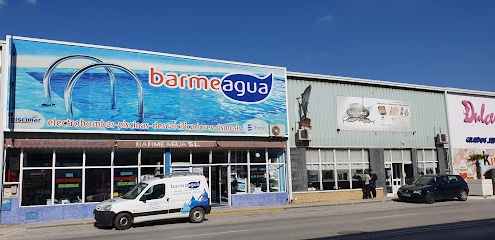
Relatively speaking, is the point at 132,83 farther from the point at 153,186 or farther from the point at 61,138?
the point at 153,186

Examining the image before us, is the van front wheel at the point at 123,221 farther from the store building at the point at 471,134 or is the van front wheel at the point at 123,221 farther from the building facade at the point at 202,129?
the store building at the point at 471,134

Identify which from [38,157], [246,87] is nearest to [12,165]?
[38,157]

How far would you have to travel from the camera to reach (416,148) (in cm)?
2977

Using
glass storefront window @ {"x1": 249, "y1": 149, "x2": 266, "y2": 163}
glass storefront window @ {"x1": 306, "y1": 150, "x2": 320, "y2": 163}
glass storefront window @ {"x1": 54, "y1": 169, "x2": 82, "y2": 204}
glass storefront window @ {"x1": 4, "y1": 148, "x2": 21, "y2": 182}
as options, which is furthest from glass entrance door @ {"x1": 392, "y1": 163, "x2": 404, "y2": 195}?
glass storefront window @ {"x1": 4, "y1": 148, "x2": 21, "y2": 182}

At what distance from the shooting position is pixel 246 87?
24.0 metres

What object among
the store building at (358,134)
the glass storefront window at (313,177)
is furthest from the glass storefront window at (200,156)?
the glass storefront window at (313,177)

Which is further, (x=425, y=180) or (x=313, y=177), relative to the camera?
(x=313, y=177)

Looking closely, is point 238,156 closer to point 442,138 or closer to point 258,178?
point 258,178

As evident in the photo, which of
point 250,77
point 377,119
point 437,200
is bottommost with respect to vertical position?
point 437,200

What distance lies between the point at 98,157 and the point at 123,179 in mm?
1557

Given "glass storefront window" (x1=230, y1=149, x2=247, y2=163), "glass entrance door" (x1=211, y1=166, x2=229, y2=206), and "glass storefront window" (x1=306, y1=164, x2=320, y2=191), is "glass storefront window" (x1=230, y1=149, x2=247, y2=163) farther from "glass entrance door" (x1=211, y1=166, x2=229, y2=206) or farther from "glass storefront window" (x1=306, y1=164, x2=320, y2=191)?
"glass storefront window" (x1=306, y1=164, x2=320, y2=191)

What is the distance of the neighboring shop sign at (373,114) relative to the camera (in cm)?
2720

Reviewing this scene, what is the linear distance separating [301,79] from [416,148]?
10054 mm

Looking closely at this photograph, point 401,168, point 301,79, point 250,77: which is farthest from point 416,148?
point 250,77
